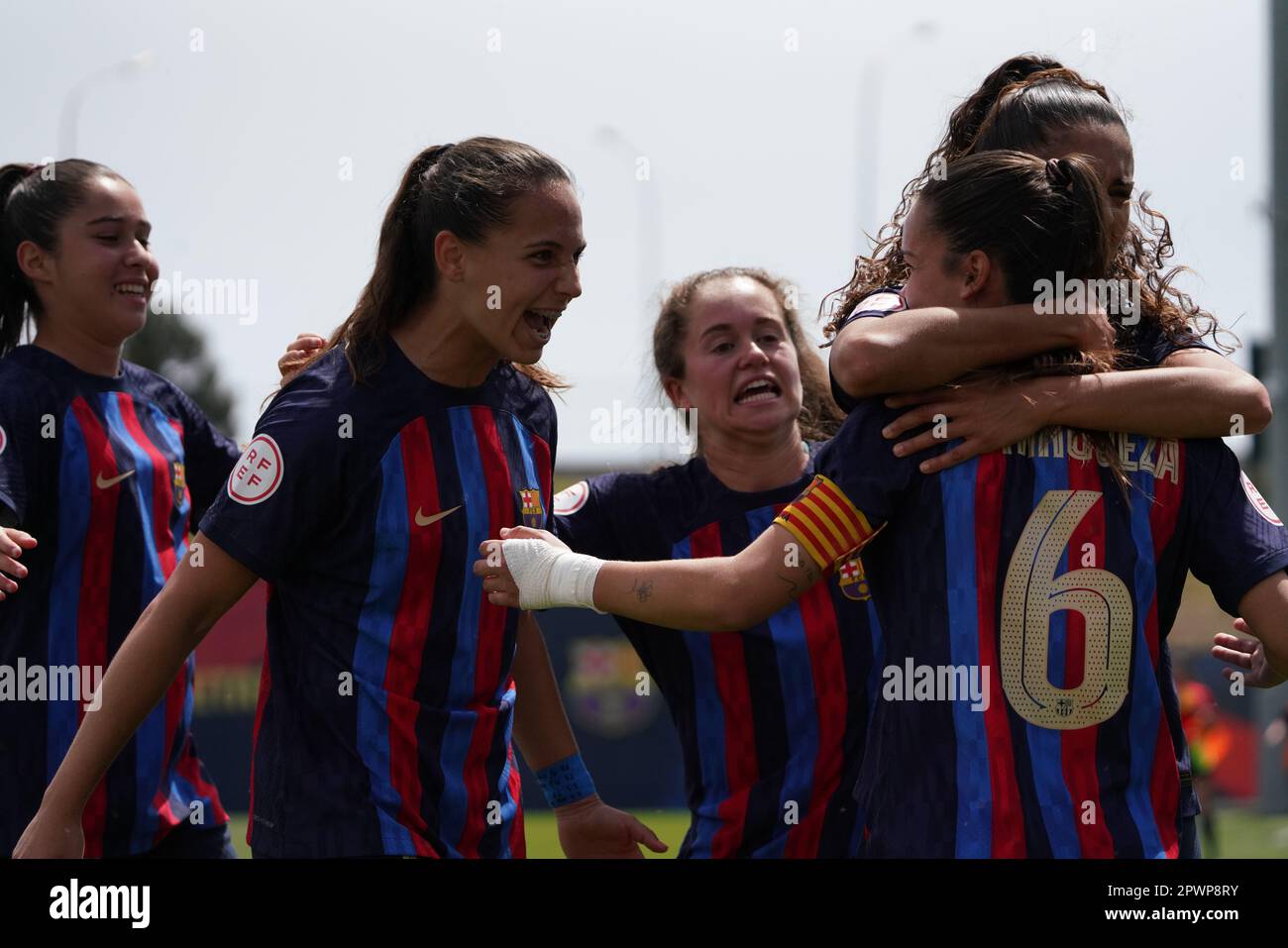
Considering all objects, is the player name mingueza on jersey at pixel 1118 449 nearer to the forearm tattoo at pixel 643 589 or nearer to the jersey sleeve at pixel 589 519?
the forearm tattoo at pixel 643 589

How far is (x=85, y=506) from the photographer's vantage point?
4.43 meters

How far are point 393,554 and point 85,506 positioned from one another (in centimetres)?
141

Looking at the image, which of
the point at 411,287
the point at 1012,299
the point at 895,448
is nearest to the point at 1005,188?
the point at 1012,299

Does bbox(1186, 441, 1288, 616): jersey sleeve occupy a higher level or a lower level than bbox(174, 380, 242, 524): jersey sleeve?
lower

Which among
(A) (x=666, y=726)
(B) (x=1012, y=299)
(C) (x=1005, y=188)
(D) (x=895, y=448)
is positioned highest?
(C) (x=1005, y=188)

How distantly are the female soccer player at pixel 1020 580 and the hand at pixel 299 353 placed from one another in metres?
1.42

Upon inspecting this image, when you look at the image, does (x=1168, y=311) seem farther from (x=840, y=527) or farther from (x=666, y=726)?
(x=666, y=726)

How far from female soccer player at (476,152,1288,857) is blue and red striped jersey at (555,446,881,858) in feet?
3.59

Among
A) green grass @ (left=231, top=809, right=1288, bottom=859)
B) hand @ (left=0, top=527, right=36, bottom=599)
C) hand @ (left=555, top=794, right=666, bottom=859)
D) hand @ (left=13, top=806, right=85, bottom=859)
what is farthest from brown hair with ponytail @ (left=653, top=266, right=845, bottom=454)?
green grass @ (left=231, top=809, right=1288, bottom=859)

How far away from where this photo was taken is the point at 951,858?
→ 2852 millimetres

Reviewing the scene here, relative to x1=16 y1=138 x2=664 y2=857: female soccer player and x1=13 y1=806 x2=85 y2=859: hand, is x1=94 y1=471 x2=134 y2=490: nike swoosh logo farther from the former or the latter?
x1=13 y1=806 x2=85 y2=859: hand

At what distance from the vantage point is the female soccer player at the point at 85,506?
4.38 meters

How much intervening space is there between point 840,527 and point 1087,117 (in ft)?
4.02

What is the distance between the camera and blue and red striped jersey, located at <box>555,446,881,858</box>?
4078 millimetres
